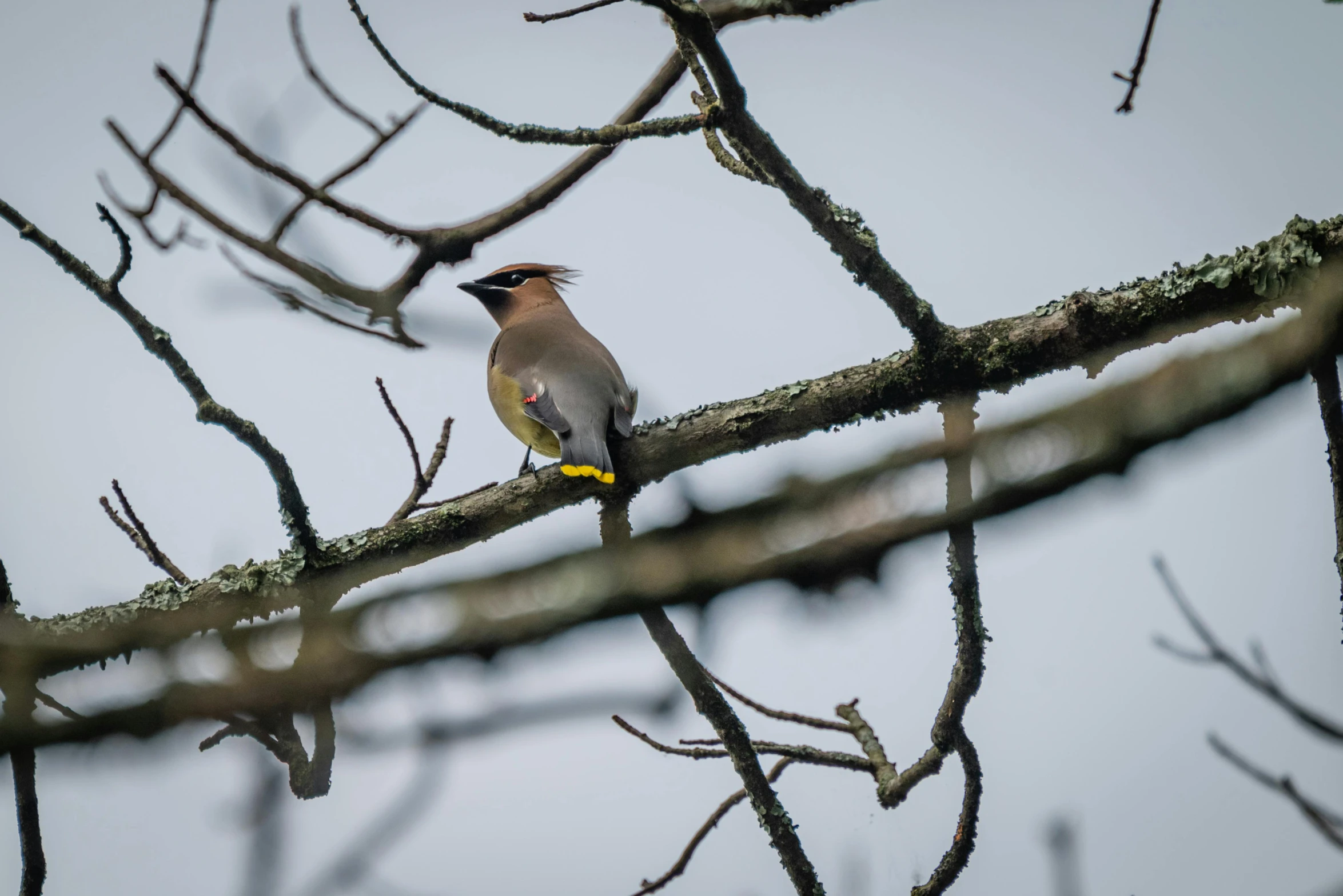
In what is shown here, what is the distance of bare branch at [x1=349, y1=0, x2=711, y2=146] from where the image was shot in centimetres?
298

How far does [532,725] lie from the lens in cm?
97

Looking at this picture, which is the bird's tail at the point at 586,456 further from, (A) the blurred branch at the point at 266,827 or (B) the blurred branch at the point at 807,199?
(A) the blurred branch at the point at 266,827

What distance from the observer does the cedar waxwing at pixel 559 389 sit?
4145mm

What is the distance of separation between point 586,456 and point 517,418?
1.16 m

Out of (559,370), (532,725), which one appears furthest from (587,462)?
(532,725)

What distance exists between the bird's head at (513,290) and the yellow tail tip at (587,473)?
2819 millimetres

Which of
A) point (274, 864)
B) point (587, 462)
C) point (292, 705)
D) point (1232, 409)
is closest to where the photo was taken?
point (1232, 409)

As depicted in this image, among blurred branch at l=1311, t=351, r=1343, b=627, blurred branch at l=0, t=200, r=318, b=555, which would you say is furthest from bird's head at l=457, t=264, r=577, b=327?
blurred branch at l=1311, t=351, r=1343, b=627

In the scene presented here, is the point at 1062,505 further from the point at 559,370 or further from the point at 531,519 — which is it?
the point at 559,370

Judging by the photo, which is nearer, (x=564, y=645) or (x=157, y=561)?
(x=564, y=645)

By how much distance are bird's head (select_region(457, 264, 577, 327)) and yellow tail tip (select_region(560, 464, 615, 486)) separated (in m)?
2.82

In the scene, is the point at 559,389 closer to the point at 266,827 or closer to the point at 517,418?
the point at 517,418

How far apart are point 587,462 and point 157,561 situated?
1.70 metres

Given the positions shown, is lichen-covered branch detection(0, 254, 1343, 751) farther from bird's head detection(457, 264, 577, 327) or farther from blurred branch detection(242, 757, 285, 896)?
bird's head detection(457, 264, 577, 327)
